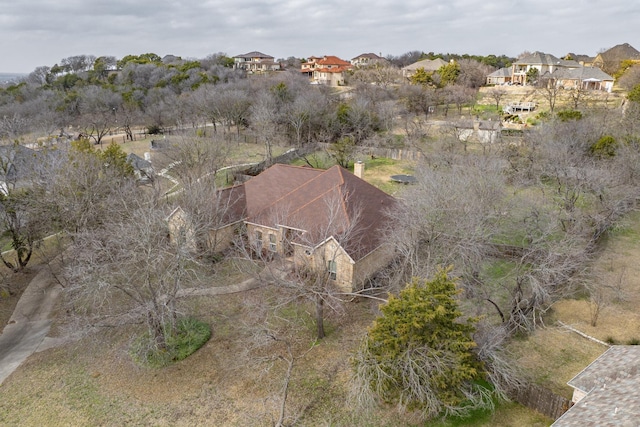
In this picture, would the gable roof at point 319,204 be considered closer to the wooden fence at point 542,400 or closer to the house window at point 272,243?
the house window at point 272,243

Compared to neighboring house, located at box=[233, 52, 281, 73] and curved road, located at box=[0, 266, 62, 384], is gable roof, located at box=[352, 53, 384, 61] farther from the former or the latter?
curved road, located at box=[0, 266, 62, 384]

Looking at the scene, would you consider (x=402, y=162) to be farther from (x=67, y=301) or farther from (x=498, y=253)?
(x=67, y=301)

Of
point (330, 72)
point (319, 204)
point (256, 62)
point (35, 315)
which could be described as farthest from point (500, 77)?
point (35, 315)

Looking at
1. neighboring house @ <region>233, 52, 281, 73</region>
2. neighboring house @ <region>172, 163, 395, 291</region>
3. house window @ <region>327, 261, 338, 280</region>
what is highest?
neighboring house @ <region>233, 52, 281, 73</region>

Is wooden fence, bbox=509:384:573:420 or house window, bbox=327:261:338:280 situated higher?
house window, bbox=327:261:338:280

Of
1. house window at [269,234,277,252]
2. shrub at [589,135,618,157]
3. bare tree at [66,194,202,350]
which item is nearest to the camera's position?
bare tree at [66,194,202,350]

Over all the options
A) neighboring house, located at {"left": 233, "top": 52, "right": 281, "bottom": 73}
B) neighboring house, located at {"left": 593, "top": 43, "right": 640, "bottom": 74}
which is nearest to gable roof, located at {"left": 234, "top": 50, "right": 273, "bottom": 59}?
neighboring house, located at {"left": 233, "top": 52, "right": 281, "bottom": 73}
